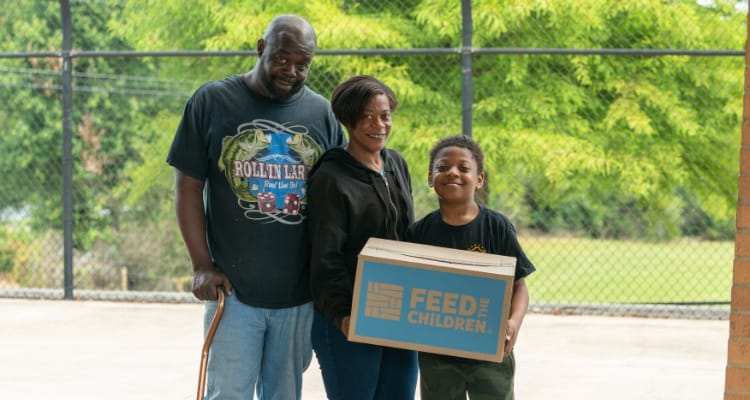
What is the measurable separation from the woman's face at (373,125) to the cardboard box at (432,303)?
291 mm

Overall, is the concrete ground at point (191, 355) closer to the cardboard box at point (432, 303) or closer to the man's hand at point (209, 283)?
the man's hand at point (209, 283)

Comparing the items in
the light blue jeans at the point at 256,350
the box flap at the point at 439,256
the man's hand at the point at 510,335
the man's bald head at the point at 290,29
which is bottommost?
the light blue jeans at the point at 256,350

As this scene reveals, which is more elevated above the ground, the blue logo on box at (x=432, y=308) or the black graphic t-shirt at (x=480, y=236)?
the black graphic t-shirt at (x=480, y=236)

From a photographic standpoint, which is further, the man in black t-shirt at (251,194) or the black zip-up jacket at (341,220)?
the man in black t-shirt at (251,194)

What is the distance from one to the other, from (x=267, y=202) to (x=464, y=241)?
58 cm

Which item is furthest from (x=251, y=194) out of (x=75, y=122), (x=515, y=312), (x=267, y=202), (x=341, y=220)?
(x=75, y=122)

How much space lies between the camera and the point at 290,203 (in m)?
2.95

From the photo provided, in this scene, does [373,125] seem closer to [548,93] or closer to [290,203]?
[290,203]

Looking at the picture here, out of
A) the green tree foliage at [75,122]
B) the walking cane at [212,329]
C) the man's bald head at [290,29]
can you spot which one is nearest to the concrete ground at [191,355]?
the walking cane at [212,329]

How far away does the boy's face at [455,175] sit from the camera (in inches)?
117

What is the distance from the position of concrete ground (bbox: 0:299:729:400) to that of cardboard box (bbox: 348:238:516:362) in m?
2.16

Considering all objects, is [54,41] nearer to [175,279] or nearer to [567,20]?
[175,279]

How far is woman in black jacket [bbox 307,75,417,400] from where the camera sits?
279 centimetres

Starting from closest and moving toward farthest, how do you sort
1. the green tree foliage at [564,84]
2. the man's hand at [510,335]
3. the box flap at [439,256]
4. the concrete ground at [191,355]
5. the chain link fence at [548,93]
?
1. the box flap at [439,256]
2. the man's hand at [510,335]
3. the concrete ground at [191,355]
4. the chain link fence at [548,93]
5. the green tree foliage at [564,84]
